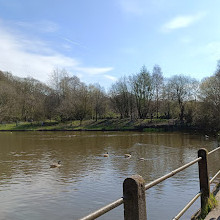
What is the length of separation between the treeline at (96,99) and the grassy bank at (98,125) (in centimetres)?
225

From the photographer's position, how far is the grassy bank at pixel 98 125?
187 feet

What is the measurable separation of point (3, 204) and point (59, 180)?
12.6 ft

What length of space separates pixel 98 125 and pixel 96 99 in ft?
35.3

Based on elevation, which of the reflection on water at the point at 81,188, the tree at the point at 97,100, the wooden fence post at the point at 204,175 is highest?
the tree at the point at 97,100

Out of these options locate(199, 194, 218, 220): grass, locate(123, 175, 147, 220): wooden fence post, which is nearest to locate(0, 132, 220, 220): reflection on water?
locate(199, 194, 218, 220): grass

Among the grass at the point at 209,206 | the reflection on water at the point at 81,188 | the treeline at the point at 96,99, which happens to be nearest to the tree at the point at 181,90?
the treeline at the point at 96,99

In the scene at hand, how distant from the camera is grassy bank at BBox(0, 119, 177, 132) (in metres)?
57.1

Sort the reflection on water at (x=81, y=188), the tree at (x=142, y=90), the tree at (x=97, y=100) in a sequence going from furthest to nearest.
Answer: the tree at (x=97, y=100), the tree at (x=142, y=90), the reflection on water at (x=81, y=188)

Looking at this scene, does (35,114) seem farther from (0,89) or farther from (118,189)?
(118,189)

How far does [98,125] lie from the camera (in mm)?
63625

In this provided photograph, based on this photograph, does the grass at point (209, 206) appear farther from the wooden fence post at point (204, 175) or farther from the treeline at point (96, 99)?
the treeline at point (96, 99)

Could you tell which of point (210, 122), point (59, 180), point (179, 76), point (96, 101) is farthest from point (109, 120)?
point (59, 180)

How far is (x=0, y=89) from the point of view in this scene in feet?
194

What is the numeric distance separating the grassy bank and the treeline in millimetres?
2246
